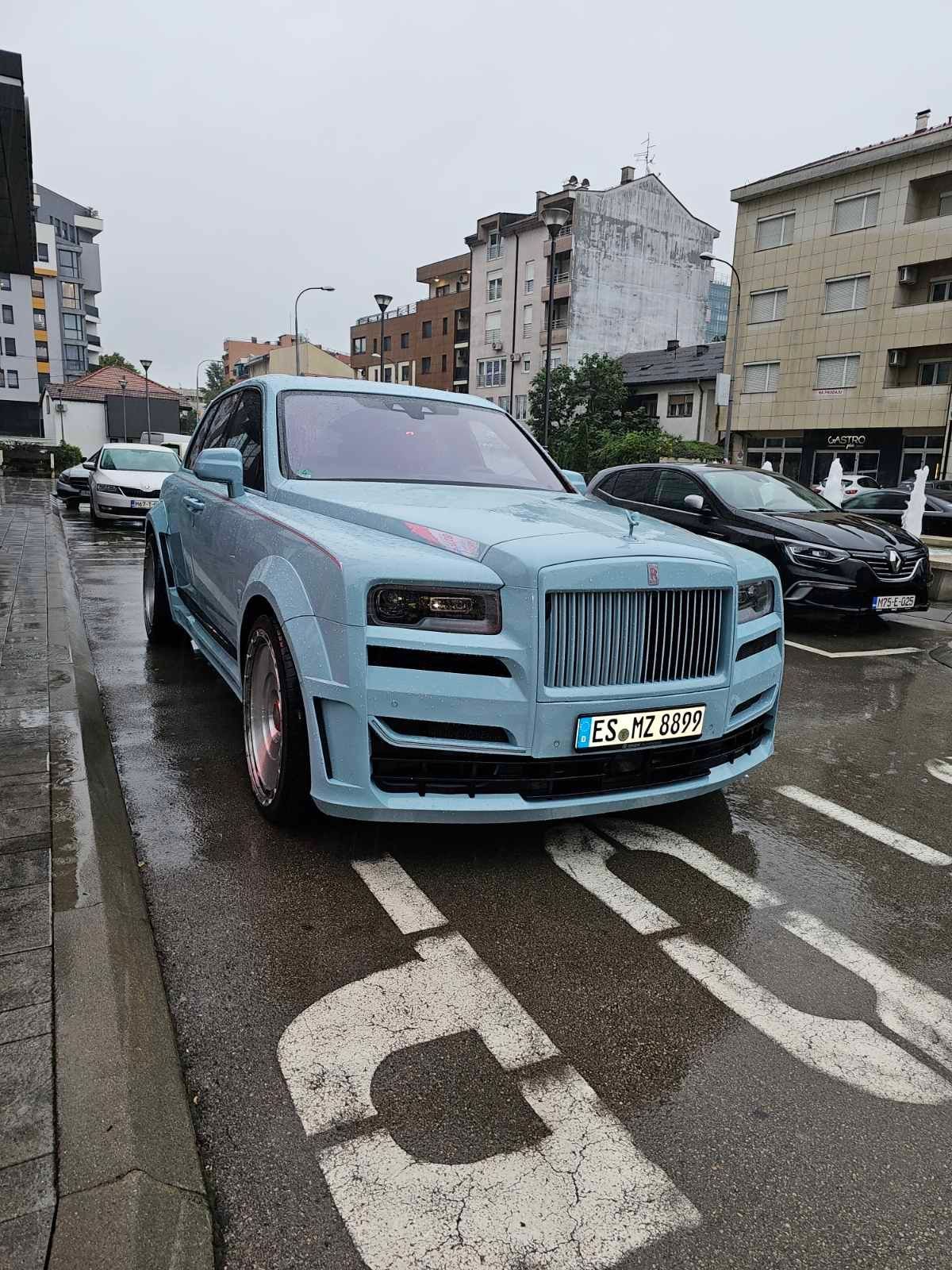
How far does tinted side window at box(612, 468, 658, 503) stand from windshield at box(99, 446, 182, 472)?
947cm

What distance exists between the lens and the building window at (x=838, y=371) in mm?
35844

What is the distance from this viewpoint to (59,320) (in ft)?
299

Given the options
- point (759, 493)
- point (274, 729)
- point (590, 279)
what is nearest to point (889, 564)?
point (759, 493)

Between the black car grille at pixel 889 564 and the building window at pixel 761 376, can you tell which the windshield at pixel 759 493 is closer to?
the black car grille at pixel 889 564

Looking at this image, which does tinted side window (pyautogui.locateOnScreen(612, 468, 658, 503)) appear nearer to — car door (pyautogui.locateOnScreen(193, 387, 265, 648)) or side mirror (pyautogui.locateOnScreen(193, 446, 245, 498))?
car door (pyautogui.locateOnScreen(193, 387, 265, 648))

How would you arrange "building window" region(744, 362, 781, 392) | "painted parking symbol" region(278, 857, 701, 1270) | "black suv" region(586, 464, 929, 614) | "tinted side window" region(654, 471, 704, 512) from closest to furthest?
"painted parking symbol" region(278, 857, 701, 1270) → "black suv" region(586, 464, 929, 614) → "tinted side window" region(654, 471, 704, 512) → "building window" region(744, 362, 781, 392)

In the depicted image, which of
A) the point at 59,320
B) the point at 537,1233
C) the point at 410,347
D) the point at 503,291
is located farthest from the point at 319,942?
the point at 59,320

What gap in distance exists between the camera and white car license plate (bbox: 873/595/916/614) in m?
8.34

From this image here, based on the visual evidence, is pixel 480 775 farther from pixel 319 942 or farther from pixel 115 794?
pixel 115 794

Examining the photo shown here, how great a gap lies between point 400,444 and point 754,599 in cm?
188

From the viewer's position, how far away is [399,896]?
A: 3.15m

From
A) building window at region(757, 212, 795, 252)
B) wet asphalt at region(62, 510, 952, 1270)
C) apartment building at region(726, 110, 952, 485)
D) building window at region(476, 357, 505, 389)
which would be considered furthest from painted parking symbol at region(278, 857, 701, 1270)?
building window at region(476, 357, 505, 389)

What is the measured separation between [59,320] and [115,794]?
10125 cm

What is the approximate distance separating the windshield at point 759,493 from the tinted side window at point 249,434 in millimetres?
5423
